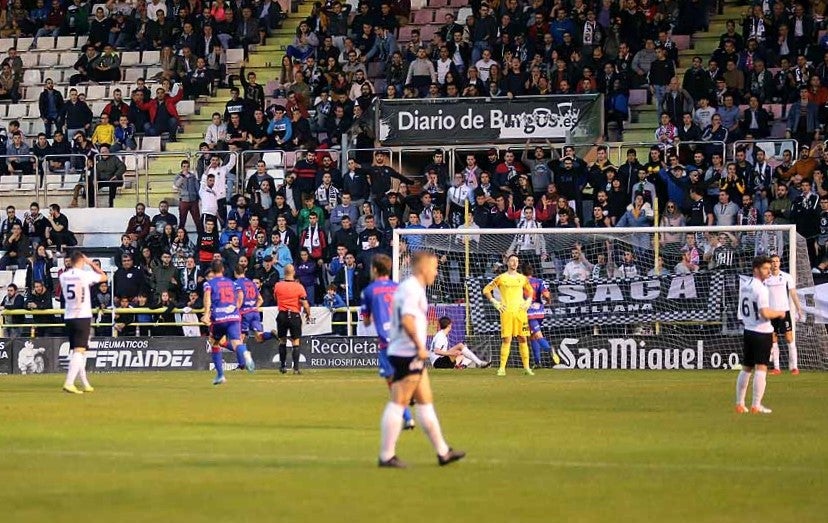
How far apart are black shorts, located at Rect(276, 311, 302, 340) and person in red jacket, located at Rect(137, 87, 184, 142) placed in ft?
34.9

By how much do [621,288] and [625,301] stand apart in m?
0.27

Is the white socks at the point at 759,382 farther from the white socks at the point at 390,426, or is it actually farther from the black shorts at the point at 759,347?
the white socks at the point at 390,426

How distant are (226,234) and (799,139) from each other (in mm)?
12391

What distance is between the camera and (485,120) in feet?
119

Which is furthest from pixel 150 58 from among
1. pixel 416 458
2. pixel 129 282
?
pixel 416 458

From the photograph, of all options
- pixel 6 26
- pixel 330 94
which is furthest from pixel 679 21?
pixel 6 26

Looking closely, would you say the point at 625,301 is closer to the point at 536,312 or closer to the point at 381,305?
the point at 536,312

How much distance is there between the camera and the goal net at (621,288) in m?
31.7

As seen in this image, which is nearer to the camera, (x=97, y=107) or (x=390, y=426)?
(x=390, y=426)

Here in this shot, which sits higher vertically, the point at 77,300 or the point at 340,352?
the point at 77,300

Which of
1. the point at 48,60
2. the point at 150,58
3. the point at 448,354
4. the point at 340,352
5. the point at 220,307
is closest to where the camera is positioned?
the point at 220,307

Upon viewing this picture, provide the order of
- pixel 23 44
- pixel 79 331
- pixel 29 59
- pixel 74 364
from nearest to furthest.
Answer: pixel 79 331, pixel 74 364, pixel 29 59, pixel 23 44

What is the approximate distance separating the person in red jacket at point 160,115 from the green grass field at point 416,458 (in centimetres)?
1694

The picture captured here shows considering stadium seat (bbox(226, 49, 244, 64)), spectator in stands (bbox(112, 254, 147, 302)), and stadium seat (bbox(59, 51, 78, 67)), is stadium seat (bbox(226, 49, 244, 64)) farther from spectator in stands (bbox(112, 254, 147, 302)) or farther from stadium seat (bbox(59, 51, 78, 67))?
spectator in stands (bbox(112, 254, 147, 302))
